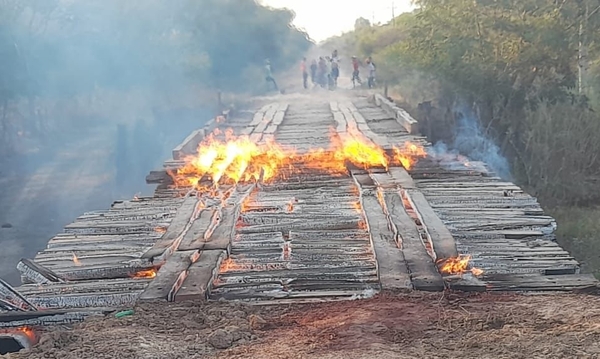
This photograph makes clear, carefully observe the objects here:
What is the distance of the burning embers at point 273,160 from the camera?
341 inches

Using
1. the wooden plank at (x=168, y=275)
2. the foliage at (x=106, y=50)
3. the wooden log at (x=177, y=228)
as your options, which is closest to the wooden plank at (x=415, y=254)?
the wooden plank at (x=168, y=275)

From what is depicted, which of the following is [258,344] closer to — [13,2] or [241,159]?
[241,159]

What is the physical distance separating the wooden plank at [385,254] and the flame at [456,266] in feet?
0.88

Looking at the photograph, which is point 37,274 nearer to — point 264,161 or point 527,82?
point 264,161

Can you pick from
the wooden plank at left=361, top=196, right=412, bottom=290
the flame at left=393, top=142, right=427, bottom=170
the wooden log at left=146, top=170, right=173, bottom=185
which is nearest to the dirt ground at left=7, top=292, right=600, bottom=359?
the wooden plank at left=361, top=196, right=412, bottom=290

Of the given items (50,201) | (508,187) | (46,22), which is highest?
(46,22)

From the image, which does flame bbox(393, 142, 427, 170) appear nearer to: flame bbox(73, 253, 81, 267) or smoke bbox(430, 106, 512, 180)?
smoke bbox(430, 106, 512, 180)

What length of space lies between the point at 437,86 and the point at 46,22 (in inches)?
476

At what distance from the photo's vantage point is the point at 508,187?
7539 millimetres

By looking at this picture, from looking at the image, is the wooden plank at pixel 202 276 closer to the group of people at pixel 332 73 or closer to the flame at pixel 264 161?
the flame at pixel 264 161

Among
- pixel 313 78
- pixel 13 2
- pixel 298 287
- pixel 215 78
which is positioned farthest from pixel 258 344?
pixel 313 78

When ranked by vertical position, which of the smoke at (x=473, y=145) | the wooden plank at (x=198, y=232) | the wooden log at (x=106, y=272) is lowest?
the smoke at (x=473, y=145)

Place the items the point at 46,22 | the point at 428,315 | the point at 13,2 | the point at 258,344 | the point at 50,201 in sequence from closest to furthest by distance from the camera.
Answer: the point at 258,344
the point at 428,315
the point at 50,201
the point at 13,2
the point at 46,22

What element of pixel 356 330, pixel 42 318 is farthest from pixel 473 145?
pixel 42 318
